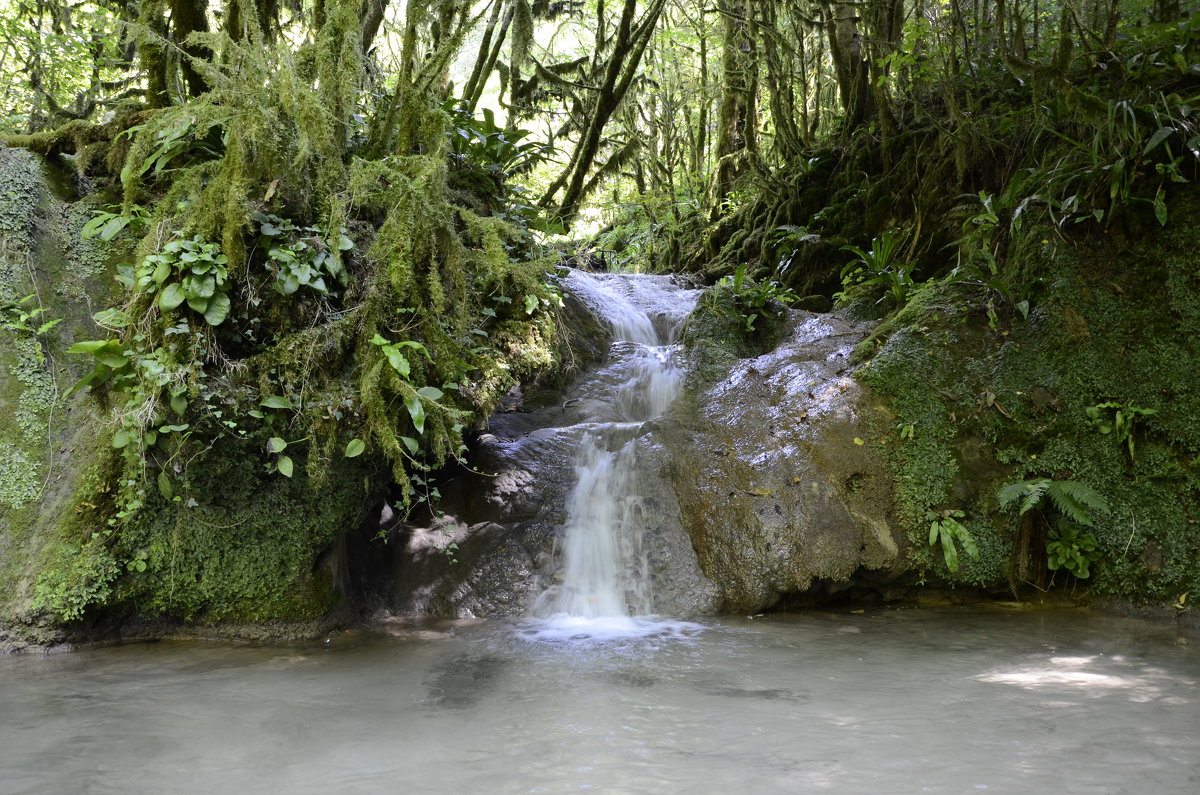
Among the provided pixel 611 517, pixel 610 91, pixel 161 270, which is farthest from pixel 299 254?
pixel 610 91

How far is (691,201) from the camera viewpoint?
1366 centimetres

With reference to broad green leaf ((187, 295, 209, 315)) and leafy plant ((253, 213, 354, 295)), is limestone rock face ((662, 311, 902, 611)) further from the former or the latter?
broad green leaf ((187, 295, 209, 315))

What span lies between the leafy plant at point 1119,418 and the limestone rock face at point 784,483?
4.94 feet

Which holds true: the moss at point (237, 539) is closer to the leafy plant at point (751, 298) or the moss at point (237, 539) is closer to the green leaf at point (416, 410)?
the green leaf at point (416, 410)

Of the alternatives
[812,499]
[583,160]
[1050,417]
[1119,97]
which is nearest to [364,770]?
[812,499]

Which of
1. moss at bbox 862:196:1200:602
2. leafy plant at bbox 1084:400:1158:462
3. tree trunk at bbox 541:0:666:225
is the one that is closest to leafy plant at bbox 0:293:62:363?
tree trunk at bbox 541:0:666:225

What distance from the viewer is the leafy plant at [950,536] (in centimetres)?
509

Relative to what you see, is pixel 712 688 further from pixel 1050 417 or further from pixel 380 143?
Result: pixel 380 143

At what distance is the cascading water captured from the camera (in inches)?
204

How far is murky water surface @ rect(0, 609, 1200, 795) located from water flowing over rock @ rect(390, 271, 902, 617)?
663 millimetres

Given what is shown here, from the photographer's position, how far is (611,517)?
19.2 ft

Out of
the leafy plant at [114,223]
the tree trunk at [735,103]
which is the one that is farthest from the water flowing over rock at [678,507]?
the tree trunk at [735,103]

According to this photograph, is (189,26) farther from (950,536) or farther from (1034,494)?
(1034,494)

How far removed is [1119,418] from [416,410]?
4938 mm
